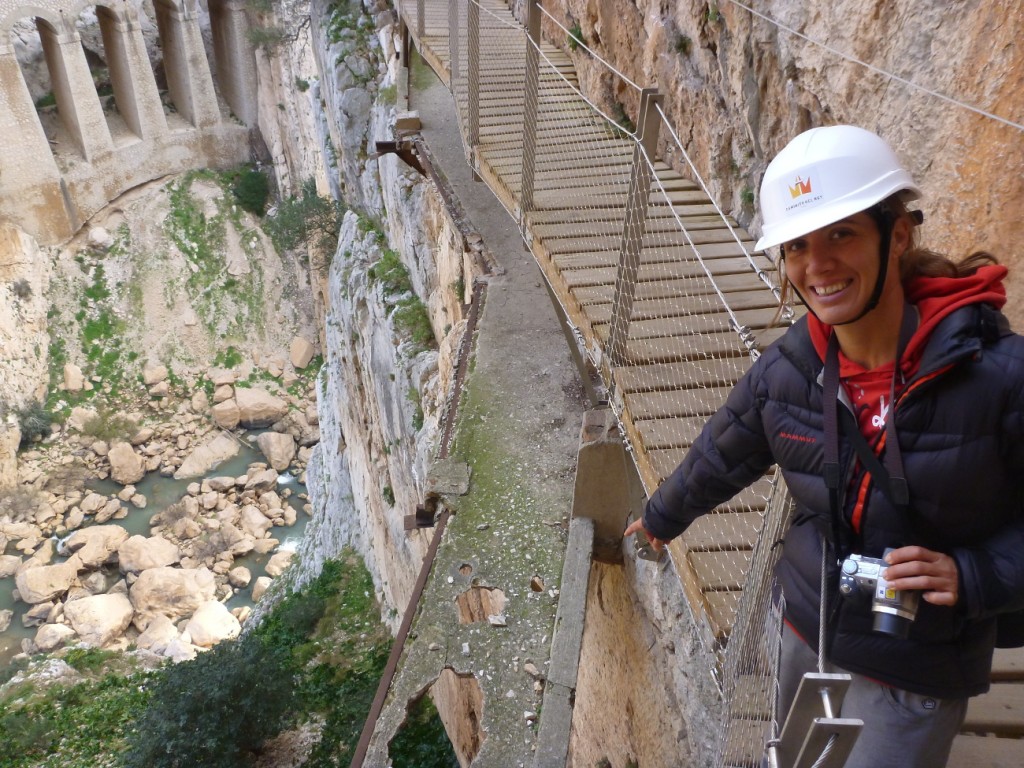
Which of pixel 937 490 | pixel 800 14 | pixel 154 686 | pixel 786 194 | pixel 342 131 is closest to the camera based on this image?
pixel 937 490

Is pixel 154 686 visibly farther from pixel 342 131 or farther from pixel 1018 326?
pixel 1018 326

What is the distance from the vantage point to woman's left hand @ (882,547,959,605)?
137cm

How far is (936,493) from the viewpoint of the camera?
140cm

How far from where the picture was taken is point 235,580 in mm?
17281

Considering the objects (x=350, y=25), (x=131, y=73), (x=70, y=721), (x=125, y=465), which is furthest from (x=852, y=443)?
(x=131, y=73)

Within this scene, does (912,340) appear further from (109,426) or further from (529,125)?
(109,426)

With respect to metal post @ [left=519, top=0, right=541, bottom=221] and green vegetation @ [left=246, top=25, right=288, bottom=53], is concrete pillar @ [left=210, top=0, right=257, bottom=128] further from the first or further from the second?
metal post @ [left=519, top=0, right=541, bottom=221]

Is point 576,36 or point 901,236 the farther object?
point 576,36

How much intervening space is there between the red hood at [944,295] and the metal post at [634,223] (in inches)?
69.2

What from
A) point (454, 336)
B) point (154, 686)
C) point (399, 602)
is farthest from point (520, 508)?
point (154, 686)

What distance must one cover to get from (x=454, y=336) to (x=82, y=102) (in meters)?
19.3

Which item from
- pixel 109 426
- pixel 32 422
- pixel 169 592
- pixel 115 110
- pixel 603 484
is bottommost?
pixel 169 592

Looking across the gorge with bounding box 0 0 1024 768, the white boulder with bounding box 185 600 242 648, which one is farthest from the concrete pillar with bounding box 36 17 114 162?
the white boulder with bounding box 185 600 242 648

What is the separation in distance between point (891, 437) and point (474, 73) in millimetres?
5353
